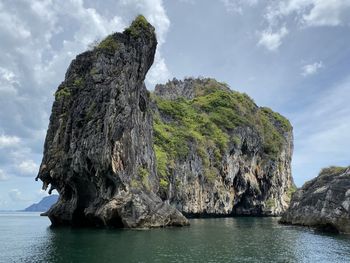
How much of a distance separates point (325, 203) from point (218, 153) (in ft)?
163

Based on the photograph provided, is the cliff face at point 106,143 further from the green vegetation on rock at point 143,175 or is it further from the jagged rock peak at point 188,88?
the jagged rock peak at point 188,88

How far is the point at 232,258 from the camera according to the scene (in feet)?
100

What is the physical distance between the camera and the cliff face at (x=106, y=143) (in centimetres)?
5553

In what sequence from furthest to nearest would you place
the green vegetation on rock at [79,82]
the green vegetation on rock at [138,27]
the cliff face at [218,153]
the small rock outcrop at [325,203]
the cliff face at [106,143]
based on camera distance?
the cliff face at [218,153] < the green vegetation on rock at [138,27] < the green vegetation on rock at [79,82] < the cliff face at [106,143] < the small rock outcrop at [325,203]

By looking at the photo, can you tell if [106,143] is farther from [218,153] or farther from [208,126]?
[208,126]

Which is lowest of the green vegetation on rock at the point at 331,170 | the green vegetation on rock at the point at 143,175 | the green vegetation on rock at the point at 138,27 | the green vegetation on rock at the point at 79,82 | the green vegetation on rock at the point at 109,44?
the green vegetation on rock at the point at 143,175

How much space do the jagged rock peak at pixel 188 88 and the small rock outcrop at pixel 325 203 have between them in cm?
6866

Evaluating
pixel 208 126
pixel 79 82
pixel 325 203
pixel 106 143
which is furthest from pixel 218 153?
pixel 325 203

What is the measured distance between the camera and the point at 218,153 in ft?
329

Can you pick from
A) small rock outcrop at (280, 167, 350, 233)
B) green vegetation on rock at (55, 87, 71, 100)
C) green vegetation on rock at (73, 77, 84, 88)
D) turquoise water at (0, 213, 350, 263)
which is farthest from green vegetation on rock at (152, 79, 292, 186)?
turquoise water at (0, 213, 350, 263)

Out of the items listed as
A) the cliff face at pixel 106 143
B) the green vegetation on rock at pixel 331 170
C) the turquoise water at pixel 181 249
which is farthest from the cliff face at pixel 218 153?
the turquoise water at pixel 181 249

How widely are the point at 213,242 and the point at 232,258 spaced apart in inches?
382

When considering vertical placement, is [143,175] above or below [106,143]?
below

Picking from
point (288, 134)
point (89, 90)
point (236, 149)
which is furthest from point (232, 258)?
point (288, 134)
